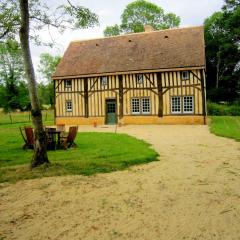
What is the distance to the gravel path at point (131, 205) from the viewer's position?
192 inches

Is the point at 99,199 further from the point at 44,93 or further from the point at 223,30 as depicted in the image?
the point at 44,93

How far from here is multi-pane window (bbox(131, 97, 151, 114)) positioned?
2586 cm

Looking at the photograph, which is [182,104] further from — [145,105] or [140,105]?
→ [140,105]

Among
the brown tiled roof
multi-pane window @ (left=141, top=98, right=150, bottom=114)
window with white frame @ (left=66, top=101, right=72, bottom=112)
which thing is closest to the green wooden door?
multi-pane window @ (left=141, top=98, right=150, bottom=114)

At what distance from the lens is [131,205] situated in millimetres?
5988

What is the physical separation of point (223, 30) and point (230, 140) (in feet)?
104

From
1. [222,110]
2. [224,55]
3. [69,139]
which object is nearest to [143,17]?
[224,55]

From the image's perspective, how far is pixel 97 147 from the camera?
525 inches

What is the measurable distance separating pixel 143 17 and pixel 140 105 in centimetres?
2299

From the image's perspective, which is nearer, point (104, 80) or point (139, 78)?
point (139, 78)

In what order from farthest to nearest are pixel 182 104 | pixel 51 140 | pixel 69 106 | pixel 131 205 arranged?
pixel 69 106, pixel 182 104, pixel 51 140, pixel 131 205

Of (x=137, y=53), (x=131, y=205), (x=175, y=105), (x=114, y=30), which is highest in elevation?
(x=114, y=30)

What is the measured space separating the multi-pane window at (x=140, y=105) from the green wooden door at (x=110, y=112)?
1.56 metres

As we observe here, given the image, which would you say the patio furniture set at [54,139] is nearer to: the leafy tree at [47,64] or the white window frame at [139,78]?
the white window frame at [139,78]
